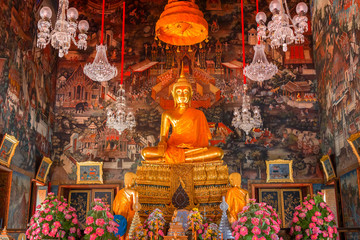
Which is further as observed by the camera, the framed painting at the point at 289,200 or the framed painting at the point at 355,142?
the framed painting at the point at 289,200

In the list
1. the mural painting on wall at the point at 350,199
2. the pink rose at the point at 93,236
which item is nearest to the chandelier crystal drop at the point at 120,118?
the pink rose at the point at 93,236

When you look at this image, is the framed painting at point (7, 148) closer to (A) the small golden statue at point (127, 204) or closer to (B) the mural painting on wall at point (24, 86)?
(B) the mural painting on wall at point (24, 86)

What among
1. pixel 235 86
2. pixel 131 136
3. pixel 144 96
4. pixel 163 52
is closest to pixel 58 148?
pixel 131 136

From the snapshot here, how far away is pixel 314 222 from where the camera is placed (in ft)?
17.8

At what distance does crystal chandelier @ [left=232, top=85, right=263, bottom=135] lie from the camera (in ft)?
30.6

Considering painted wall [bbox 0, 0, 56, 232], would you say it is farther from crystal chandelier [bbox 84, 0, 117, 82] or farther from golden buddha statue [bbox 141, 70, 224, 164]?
golden buddha statue [bbox 141, 70, 224, 164]

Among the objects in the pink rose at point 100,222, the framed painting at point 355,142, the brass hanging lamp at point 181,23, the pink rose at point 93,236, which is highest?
the brass hanging lamp at point 181,23

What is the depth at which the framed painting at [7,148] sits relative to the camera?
7.60m

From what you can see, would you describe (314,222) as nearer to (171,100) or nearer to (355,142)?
(355,142)

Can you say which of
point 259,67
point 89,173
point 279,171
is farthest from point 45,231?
point 279,171

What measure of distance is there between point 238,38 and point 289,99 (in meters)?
2.06

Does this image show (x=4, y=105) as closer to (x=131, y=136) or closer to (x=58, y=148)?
(x=58, y=148)

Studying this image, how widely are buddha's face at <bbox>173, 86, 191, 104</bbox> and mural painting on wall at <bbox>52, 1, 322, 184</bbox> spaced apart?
7.70 ft

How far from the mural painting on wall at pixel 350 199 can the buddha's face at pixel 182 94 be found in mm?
3470
